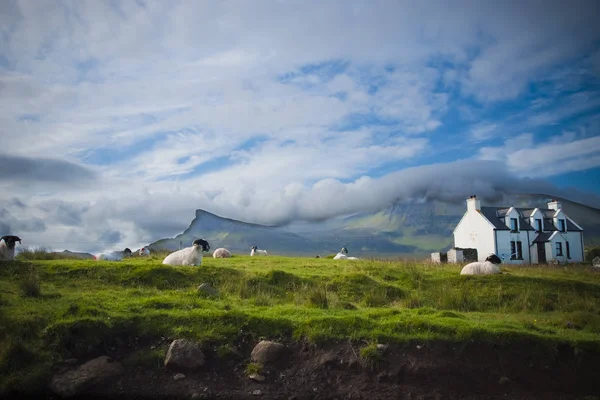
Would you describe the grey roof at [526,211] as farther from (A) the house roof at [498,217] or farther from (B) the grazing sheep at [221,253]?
(B) the grazing sheep at [221,253]

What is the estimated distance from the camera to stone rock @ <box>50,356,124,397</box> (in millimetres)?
10219

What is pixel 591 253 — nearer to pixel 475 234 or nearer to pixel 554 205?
pixel 554 205

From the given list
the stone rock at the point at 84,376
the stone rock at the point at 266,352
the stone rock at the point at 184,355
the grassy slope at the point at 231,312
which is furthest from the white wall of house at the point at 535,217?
the stone rock at the point at 84,376

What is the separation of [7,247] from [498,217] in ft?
169

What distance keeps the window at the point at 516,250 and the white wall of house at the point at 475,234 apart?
2984 millimetres

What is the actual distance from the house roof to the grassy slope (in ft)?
111

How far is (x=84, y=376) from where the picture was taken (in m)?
10.5

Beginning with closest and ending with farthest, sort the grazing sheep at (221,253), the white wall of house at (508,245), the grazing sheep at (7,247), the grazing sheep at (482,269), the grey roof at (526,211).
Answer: the grazing sheep at (7,247)
the grazing sheep at (482,269)
the grazing sheep at (221,253)
the white wall of house at (508,245)
the grey roof at (526,211)

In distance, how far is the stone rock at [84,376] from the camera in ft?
33.5

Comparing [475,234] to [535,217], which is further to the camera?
[535,217]

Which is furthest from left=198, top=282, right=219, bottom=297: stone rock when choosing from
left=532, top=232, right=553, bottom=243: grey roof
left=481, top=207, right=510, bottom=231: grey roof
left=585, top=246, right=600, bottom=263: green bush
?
left=585, top=246, right=600, bottom=263: green bush

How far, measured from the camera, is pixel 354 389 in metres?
10.6

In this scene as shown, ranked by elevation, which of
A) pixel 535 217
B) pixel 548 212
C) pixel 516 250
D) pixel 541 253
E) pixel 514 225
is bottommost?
pixel 541 253

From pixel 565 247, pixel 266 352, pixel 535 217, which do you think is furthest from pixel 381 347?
pixel 565 247
